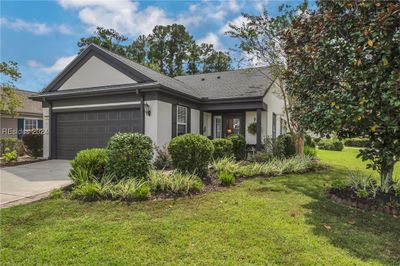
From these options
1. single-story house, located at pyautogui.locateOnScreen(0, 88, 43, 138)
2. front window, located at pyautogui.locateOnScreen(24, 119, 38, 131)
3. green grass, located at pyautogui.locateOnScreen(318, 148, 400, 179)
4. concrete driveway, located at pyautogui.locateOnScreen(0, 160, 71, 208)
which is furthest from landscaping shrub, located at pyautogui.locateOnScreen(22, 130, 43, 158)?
green grass, located at pyautogui.locateOnScreen(318, 148, 400, 179)

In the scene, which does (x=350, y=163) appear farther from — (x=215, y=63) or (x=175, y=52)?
(x=175, y=52)

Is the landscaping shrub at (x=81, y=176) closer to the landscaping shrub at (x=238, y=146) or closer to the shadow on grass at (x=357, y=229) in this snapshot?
the shadow on grass at (x=357, y=229)

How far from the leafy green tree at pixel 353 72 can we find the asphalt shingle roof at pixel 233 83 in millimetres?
6322

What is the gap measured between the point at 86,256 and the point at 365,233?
13.2ft

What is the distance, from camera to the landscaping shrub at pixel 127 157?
604 centimetres

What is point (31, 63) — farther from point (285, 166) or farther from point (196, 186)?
point (285, 166)

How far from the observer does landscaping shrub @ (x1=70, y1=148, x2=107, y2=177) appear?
619cm

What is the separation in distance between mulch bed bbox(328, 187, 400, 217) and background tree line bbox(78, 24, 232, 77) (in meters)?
29.5

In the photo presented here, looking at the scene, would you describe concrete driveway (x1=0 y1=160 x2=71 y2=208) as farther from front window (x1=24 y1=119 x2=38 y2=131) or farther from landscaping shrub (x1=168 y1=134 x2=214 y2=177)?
front window (x1=24 y1=119 x2=38 y2=131)

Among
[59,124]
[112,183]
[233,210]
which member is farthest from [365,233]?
[59,124]

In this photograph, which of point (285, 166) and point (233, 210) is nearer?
point (233, 210)

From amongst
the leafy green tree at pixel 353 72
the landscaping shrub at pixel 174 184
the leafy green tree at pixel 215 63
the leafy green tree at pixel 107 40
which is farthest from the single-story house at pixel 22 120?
the leafy green tree at pixel 215 63

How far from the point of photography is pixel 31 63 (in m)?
14.8

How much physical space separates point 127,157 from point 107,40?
29.9 metres
